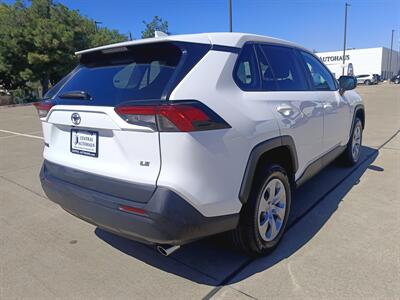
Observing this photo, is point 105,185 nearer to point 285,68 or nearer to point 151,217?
point 151,217

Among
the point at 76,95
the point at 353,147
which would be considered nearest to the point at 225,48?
the point at 76,95

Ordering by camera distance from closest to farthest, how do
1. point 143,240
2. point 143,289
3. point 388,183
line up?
1. point 143,240
2. point 143,289
3. point 388,183

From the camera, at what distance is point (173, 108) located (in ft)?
6.64

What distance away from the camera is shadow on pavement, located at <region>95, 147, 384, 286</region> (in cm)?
268

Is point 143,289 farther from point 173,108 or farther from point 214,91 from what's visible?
point 214,91

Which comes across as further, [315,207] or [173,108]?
[315,207]

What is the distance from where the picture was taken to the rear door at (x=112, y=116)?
2.15m

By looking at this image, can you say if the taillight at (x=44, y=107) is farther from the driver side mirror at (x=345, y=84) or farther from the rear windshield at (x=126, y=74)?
the driver side mirror at (x=345, y=84)

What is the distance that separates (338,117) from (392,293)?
2.44m

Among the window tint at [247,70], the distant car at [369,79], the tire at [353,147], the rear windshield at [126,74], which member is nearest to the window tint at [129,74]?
the rear windshield at [126,74]

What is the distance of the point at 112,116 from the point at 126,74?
0.44 meters

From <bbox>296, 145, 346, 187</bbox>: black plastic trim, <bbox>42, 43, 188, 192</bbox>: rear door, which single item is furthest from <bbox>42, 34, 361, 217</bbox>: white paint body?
<bbox>296, 145, 346, 187</bbox>: black plastic trim

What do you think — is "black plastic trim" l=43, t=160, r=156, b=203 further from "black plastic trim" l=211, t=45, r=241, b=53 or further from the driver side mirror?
the driver side mirror

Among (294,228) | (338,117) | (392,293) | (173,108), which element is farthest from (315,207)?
(173,108)
